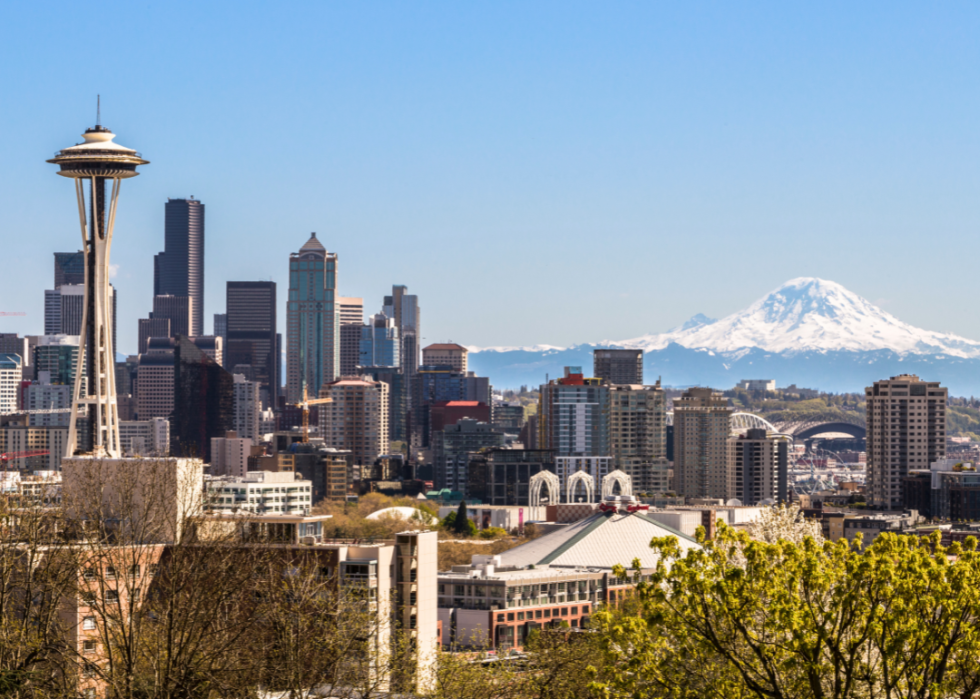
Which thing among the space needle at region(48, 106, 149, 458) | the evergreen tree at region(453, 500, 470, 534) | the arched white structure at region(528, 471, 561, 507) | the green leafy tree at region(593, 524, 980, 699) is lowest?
the evergreen tree at region(453, 500, 470, 534)

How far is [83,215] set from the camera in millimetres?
91375

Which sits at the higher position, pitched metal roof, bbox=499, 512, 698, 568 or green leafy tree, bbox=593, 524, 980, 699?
green leafy tree, bbox=593, 524, 980, 699

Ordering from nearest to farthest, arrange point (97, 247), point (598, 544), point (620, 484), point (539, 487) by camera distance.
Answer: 1. point (97, 247)
2. point (598, 544)
3. point (620, 484)
4. point (539, 487)

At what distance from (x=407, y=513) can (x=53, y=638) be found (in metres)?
125

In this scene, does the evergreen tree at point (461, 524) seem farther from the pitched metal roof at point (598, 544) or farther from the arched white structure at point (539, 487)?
the pitched metal roof at point (598, 544)

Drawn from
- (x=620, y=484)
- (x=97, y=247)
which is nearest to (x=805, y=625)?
(x=97, y=247)

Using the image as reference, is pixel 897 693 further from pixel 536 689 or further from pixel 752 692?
Result: pixel 536 689

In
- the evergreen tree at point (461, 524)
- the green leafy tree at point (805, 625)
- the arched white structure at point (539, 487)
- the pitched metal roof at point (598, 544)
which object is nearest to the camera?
the green leafy tree at point (805, 625)

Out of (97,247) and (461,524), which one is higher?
(97,247)

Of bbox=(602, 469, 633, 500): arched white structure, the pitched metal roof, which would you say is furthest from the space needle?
bbox=(602, 469, 633, 500): arched white structure

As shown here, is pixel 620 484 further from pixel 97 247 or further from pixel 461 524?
pixel 97 247

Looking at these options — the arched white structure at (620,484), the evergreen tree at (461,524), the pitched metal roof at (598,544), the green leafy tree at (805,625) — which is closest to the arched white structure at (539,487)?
the arched white structure at (620,484)

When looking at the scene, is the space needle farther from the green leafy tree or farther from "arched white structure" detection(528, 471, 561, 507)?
"arched white structure" detection(528, 471, 561, 507)

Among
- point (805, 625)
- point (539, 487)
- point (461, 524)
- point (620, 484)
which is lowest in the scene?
point (461, 524)
